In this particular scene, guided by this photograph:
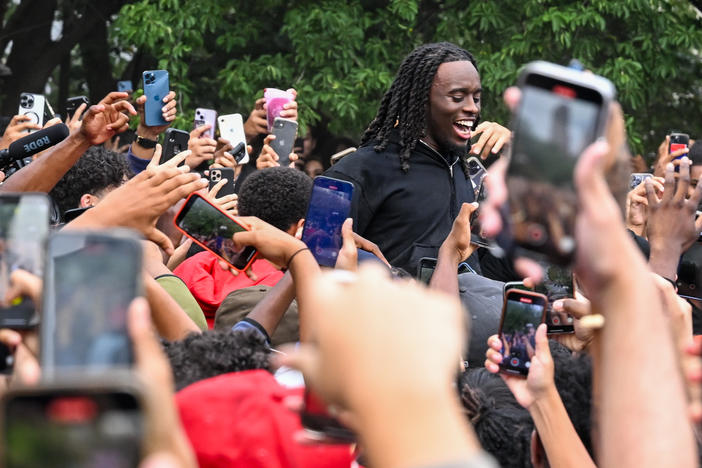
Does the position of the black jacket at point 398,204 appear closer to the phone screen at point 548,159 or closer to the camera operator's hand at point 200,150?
the camera operator's hand at point 200,150

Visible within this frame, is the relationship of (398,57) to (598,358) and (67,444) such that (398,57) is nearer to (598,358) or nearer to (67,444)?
(598,358)

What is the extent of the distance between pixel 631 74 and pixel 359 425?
8926 millimetres

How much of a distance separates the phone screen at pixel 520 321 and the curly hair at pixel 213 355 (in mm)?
822

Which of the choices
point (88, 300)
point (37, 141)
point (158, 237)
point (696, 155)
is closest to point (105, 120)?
point (37, 141)

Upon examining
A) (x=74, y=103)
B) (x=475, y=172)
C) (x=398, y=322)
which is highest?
(x=398, y=322)

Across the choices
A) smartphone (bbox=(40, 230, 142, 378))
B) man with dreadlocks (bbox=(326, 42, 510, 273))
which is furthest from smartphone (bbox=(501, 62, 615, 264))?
man with dreadlocks (bbox=(326, 42, 510, 273))

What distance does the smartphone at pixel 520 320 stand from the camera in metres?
3.04

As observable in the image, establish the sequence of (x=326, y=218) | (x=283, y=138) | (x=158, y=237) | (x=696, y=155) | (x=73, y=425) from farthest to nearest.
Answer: (x=696, y=155)
(x=283, y=138)
(x=326, y=218)
(x=158, y=237)
(x=73, y=425)

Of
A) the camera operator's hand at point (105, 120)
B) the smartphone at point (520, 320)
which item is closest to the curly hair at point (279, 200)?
the camera operator's hand at point (105, 120)

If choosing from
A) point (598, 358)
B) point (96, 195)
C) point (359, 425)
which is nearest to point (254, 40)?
point (96, 195)

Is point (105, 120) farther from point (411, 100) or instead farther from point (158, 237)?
point (411, 100)

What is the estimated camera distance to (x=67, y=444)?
1246mm

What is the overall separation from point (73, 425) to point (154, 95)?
15.6 feet

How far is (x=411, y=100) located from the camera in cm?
493
